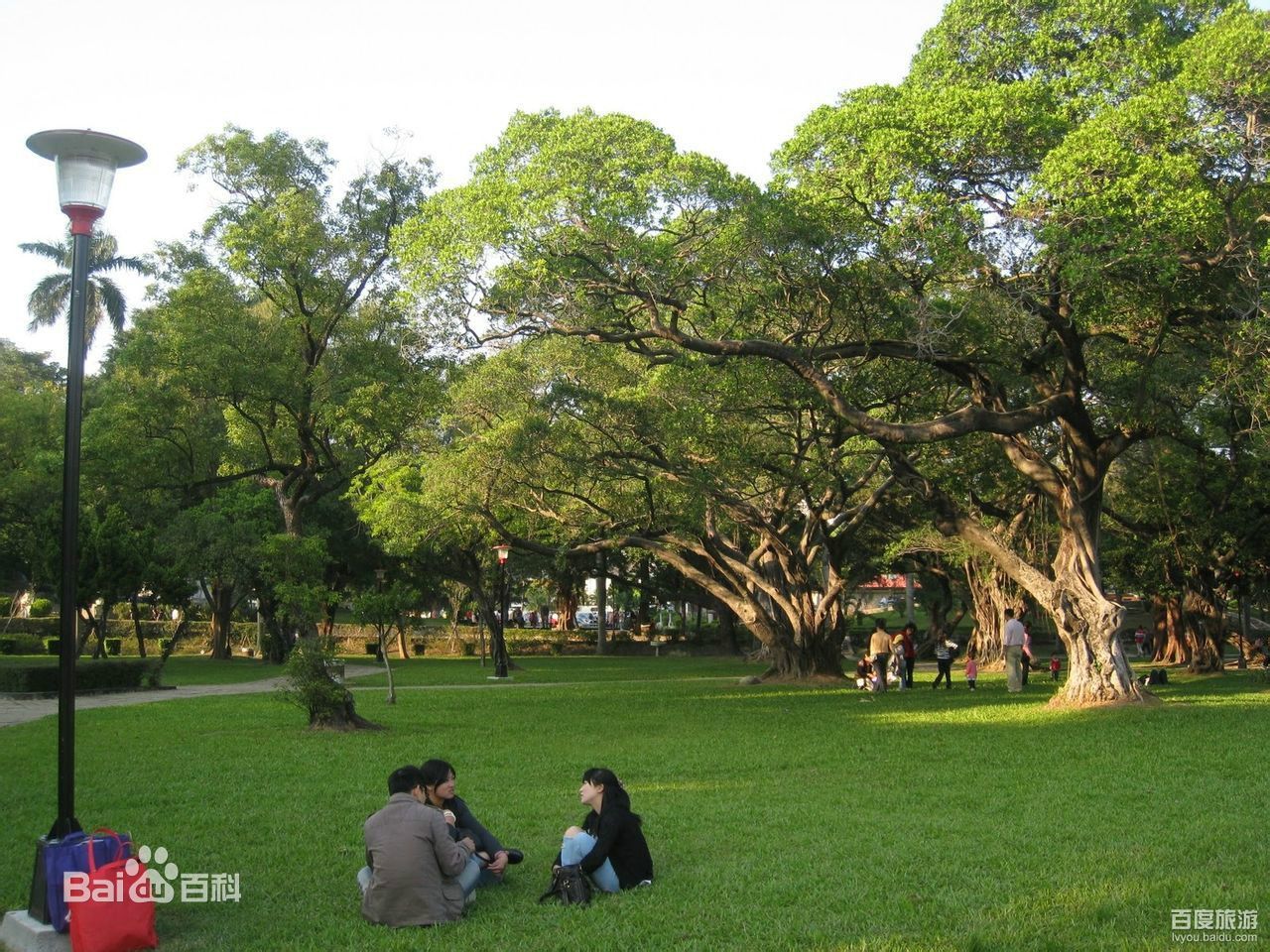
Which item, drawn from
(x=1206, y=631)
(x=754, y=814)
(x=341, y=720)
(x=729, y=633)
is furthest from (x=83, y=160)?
(x=729, y=633)

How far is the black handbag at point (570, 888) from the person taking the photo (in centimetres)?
606

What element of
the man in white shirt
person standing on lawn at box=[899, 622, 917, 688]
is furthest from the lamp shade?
person standing on lawn at box=[899, 622, 917, 688]

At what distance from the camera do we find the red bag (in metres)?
5.02

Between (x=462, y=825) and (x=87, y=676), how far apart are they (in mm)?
19514

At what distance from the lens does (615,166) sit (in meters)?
13.9

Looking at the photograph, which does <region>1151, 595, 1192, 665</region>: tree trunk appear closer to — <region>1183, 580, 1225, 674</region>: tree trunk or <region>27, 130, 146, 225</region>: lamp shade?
<region>1183, 580, 1225, 674</region>: tree trunk

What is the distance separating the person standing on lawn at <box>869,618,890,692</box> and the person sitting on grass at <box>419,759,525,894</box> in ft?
50.0

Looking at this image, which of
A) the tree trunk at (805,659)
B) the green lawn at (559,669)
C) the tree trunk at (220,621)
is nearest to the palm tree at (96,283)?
the tree trunk at (220,621)

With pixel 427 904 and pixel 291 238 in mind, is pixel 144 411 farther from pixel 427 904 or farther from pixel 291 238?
pixel 427 904

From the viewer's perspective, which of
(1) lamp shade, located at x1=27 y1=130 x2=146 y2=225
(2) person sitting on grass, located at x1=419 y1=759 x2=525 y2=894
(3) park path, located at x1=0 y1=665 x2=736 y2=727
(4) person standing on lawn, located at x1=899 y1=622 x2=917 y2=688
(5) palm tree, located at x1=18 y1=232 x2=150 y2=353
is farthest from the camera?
(5) palm tree, located at x1=18 y1=232 x2=150 y2=353

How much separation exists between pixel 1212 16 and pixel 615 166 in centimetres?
800

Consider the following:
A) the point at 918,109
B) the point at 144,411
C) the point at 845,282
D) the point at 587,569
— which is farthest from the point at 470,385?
Answer: the point at 587,569

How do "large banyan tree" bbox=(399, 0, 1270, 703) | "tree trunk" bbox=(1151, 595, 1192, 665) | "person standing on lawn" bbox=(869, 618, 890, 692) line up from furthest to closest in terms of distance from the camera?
"tree trunk" bbox=(1151, 595, 1192, 665), "person standing on lawn" bbox=(869, 618, 890, 692), "large banyan tree" bbox=(399, 0, 1270, 703)

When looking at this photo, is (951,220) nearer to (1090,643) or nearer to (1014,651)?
(1090,643)
